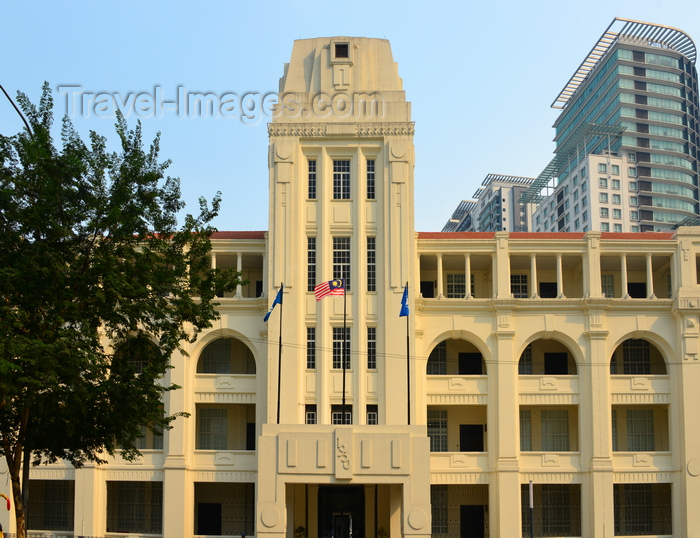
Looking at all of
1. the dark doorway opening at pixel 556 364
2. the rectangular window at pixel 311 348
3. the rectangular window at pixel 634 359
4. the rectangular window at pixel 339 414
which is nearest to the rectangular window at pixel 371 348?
the rectangular window at pixel 339 414

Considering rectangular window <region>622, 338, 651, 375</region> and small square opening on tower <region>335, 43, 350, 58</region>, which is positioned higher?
small square opening on tower <region>335, 43, 350, 58</region>

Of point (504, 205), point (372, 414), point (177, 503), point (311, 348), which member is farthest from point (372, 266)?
point (504, 205)

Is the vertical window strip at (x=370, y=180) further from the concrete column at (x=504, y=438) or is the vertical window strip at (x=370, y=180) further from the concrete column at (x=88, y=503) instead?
the concrete column at (x=88, y=503)

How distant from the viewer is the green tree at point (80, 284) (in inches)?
1240

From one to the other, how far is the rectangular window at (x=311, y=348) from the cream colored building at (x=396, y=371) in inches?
3.1

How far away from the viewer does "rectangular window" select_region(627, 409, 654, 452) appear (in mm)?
56594

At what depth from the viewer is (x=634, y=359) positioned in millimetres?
57531

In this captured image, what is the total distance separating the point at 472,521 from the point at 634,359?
46.1 feet

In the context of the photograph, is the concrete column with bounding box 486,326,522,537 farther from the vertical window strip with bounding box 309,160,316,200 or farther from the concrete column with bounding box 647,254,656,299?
the vertical window strip with bounding box 309,160,316,200

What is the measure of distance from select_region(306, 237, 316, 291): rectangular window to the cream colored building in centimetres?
12

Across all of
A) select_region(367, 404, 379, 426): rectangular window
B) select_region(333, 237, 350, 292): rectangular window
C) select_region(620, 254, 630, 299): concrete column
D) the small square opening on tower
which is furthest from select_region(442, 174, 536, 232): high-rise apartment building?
select_region(367, 404, 379, 426): rectangular window

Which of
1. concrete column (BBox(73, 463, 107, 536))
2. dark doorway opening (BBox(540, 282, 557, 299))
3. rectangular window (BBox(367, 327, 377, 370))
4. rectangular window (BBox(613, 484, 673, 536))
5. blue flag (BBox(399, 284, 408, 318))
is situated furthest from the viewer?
dark doorway opening (BBox(540, 282, 557, 299))

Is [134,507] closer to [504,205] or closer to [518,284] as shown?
[518,284]

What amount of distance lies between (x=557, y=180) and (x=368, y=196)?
10677cm
